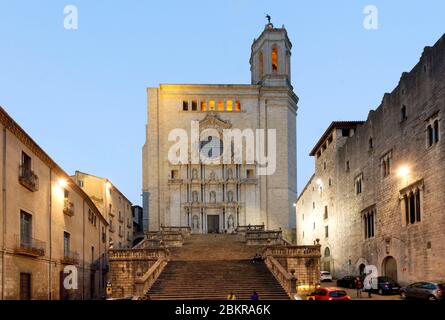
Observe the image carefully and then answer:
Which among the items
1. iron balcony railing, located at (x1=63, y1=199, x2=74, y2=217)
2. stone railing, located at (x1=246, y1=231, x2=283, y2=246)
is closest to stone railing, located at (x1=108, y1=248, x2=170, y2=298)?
iron balcony railing, located at (x1=63, y1=199, x2=74, y2=217)

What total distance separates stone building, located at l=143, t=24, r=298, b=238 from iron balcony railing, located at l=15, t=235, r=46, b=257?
4104 cm

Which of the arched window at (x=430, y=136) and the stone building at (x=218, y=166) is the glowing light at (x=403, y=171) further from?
the stone building at (x=218, y=166)

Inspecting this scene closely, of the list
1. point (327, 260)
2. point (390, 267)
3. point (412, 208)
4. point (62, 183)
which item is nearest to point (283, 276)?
point (412, 208)

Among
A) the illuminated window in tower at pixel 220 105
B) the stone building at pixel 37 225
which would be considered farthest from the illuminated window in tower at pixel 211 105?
the stone building at pixel 37 225

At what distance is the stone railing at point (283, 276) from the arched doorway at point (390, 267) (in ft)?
27.3

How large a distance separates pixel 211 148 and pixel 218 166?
8.76 feet

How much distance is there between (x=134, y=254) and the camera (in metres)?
36.7

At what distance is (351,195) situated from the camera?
4725 centimetres

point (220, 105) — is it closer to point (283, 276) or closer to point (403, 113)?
point (403, 113)

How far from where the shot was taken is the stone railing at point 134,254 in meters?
36.6

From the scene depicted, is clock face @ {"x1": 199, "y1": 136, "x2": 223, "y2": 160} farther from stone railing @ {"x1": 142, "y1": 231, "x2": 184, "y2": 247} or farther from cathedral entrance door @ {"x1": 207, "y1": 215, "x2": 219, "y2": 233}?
stone railing @ {"x1": 142, "y1": 231, "x2": 184, "y2": 247}
